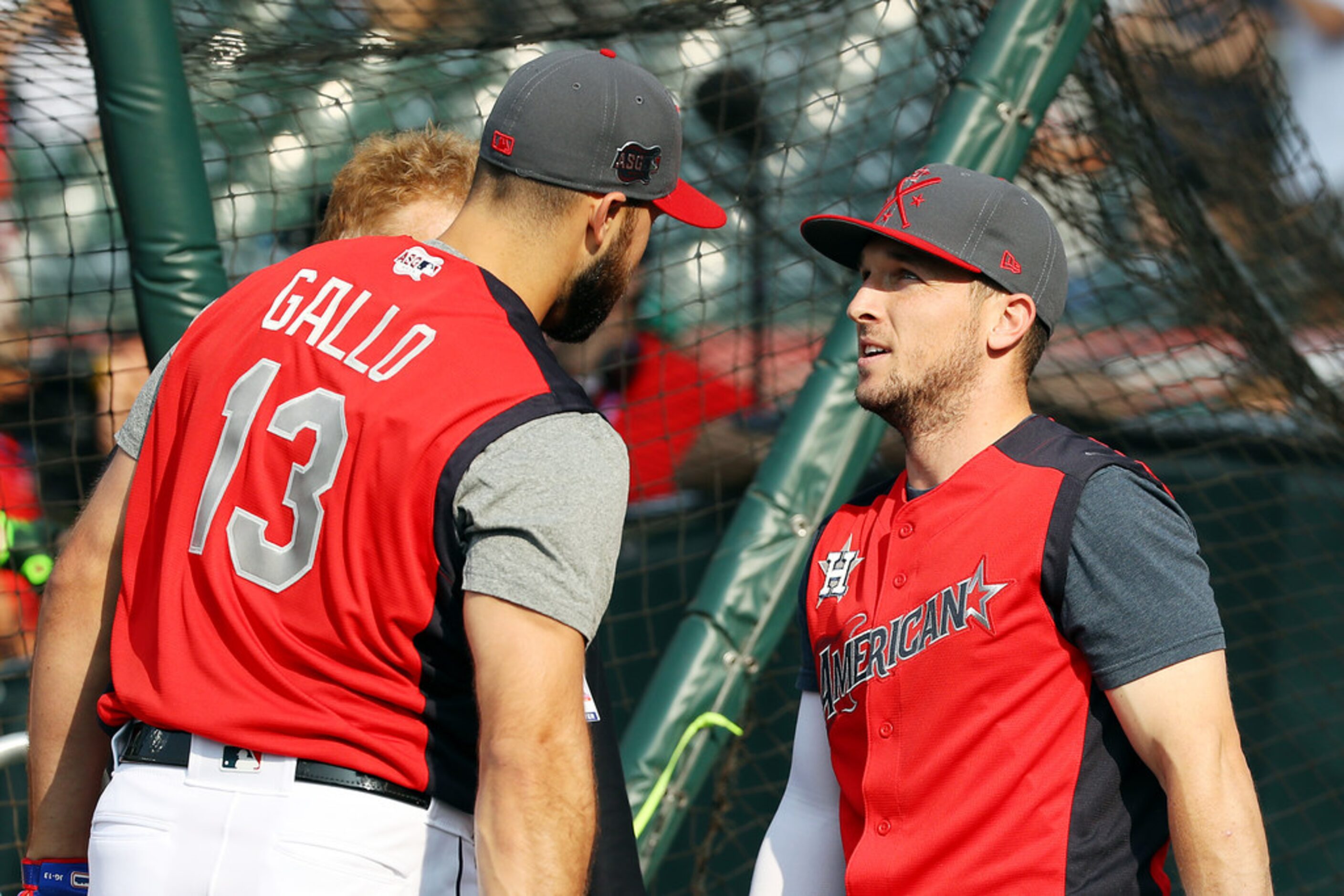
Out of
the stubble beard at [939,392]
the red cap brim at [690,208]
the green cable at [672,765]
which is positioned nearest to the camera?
the red cap brim at [690,208]

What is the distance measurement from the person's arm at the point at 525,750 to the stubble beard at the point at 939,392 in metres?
0.74

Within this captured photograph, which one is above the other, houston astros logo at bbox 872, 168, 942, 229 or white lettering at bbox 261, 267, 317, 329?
houston astros logo at bbox 872, 168, 942, 229

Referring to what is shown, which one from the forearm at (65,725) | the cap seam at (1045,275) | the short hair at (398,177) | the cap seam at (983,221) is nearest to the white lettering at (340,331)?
the forearm at (65,725)

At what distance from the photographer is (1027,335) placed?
189cm

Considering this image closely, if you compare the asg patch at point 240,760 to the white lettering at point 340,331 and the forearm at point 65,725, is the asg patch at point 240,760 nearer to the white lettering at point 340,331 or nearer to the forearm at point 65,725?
the forearm at point 65,725

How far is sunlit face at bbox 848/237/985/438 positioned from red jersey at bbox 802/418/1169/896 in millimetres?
115

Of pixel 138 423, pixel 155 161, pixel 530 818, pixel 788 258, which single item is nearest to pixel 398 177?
pixel 155 161

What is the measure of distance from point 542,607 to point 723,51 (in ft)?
8.75

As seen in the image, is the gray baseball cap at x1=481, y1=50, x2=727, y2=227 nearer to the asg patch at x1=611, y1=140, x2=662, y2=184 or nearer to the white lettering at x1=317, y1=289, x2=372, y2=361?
the asg patch at x1=611, y1=140, x2=662, y2=184

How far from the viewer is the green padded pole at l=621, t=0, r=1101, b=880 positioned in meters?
2.56

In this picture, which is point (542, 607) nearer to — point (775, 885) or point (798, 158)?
point (775, 885)

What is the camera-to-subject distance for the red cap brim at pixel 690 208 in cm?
175

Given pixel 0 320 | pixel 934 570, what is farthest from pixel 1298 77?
pixel 0 320

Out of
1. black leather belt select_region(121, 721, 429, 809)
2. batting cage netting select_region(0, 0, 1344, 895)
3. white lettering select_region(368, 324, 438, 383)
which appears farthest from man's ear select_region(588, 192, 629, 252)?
batting cage netting select_region(0, 0, 1344, 895)
